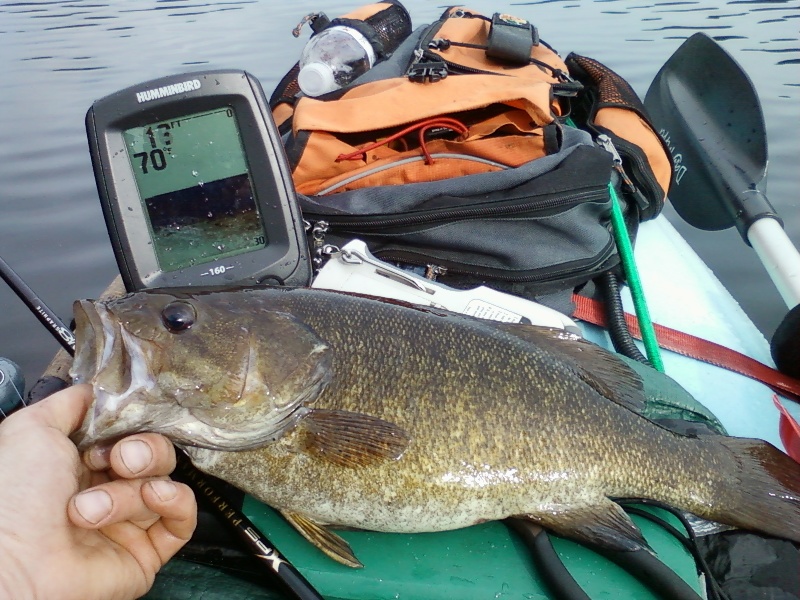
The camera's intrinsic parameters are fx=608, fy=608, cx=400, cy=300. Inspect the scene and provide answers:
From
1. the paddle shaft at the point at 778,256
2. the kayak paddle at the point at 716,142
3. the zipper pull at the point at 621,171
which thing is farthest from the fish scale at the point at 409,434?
the kayak paddle at the point at 716,142

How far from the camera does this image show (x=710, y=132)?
3609mm

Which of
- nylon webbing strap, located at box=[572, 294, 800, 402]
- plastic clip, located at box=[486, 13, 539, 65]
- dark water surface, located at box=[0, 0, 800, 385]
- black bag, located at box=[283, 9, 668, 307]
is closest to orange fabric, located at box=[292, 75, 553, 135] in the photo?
black bag, located at box=[283, 9, 668, 307]

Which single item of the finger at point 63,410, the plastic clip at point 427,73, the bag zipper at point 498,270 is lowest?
the bag zipper at point 498,270

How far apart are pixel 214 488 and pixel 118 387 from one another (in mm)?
417

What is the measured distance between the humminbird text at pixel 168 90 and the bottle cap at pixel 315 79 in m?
1.12

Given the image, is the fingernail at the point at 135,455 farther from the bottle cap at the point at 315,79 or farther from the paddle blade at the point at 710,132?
the paddle blade at the point at 710,132

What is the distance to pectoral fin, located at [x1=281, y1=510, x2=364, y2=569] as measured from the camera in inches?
55.2

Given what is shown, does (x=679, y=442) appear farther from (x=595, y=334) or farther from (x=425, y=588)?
(x=595, y=334)

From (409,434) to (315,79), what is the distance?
216 centimetres

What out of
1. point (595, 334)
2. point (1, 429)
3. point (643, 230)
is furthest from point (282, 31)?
point (1, 429)

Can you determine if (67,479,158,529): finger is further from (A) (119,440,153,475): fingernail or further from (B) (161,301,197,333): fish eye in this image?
(B) (161,301,197,333): fish eye

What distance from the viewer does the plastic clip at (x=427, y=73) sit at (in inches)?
100

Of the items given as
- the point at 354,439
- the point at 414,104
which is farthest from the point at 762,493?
the point at 414,104

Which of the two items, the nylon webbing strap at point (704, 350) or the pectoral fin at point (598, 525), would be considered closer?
the pectoral fin at point (598, 525)
